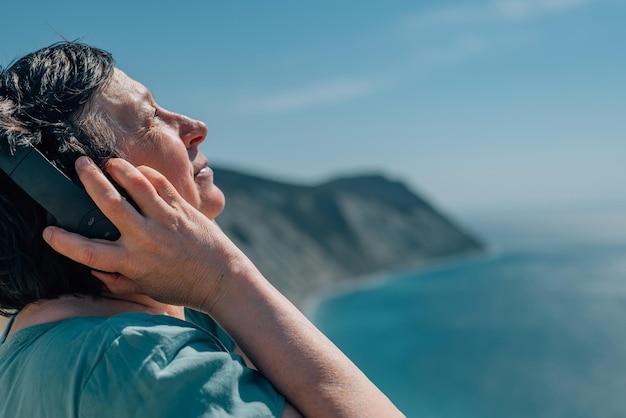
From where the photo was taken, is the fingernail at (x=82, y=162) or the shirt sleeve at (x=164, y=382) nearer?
the shirt sleeve at (x=164, y=382)

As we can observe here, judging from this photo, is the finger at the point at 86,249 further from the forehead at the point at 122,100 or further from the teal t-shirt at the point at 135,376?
the forehead at the point at 122,100

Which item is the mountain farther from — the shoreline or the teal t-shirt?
the teal t-shirt

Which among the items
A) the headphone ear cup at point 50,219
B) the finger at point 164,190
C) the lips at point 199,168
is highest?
the lips at point 199,168

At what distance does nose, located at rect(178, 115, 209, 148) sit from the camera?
2145 mm

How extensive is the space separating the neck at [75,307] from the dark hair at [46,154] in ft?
0.07

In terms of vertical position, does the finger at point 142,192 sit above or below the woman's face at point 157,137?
below

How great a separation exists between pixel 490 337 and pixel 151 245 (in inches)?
2311

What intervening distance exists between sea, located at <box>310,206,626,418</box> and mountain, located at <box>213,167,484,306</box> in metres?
3.79

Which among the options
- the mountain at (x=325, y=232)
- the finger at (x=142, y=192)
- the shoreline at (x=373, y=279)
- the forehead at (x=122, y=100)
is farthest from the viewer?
the mountain at (x=325, y=232)

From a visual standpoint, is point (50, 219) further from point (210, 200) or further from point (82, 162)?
point (210, 200)

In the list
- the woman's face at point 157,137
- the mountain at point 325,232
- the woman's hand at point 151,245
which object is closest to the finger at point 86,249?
the woman's hand at point 151,245

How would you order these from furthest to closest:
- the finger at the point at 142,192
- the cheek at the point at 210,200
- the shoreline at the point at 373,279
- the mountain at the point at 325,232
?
the mountain at the point at 325,232 < the shoreline at the point at 373,279 < the cheek at the point at 210,200 < the finger at the point at 142,192

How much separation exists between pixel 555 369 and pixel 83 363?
165 ft

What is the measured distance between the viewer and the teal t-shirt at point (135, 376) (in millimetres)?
1259
